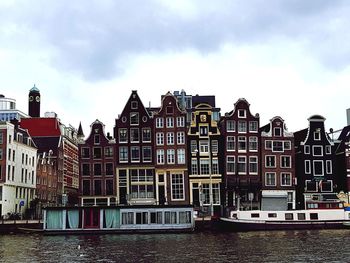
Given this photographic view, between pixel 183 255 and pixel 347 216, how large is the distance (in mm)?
40592

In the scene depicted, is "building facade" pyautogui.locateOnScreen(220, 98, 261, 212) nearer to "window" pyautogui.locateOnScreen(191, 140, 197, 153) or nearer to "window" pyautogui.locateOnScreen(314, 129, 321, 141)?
"window" pyautogui.locateOnScreen(191, 140, 197, 153)

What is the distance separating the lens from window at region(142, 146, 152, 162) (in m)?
97.0

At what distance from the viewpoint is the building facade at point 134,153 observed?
3762 inches

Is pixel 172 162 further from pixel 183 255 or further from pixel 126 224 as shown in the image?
pixel 183 255

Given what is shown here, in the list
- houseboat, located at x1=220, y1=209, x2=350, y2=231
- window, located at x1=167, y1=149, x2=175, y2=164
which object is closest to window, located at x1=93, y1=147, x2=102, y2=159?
window, located at x1=167, y1=149, x2=175, y2=164

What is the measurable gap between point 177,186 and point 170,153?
5.80m

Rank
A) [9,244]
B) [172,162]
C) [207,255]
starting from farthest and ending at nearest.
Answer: [172,162], [9,244], [207,255]

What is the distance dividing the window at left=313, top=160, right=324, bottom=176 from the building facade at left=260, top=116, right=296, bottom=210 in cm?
498

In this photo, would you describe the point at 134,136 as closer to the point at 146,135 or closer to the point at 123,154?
the point at 146,135

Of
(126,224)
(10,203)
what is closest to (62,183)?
(10,203)

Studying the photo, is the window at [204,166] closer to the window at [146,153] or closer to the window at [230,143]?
the window at [230,143]

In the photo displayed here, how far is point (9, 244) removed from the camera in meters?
57.9

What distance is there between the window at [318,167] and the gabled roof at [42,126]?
6064 centimetres

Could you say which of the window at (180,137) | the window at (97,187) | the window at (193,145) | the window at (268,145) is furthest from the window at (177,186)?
the window at (268,145)
